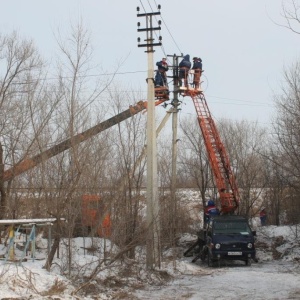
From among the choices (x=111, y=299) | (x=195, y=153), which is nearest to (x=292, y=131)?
(x=111, y=299)

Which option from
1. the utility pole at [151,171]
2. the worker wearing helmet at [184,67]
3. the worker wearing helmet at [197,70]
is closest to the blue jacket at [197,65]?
the worker wearing helmet at [197,70]

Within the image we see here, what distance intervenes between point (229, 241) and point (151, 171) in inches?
218

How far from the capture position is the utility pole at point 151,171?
1560 cm

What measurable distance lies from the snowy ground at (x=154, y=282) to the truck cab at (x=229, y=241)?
1.81 ft

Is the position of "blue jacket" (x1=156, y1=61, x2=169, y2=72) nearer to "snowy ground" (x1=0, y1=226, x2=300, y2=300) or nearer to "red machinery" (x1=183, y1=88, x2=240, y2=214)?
"red machinery" (x1=183, y1=88, x2=240, y2=214)

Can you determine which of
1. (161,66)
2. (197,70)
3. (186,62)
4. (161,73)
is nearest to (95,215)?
(161,73)

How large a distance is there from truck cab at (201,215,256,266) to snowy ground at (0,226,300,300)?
21.8 inches

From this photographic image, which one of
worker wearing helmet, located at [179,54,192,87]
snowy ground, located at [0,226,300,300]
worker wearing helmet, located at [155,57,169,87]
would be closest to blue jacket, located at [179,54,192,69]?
worker wearing helmet, located at [179,54,192,87]

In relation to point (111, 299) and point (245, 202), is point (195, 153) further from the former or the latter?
point (111, 299)

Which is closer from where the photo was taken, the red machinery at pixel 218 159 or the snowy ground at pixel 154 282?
the snowy ground at pixel 154 282

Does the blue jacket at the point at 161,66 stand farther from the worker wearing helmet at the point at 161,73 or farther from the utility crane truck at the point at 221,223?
the utility crane truck at the point at 221,223

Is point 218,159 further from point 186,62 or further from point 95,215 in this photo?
point 95,215

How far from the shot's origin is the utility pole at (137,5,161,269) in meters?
15.6

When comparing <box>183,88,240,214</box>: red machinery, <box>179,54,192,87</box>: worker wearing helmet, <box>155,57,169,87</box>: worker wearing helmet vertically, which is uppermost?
<box>179,54,192,87</box>: worker wearing helmet
